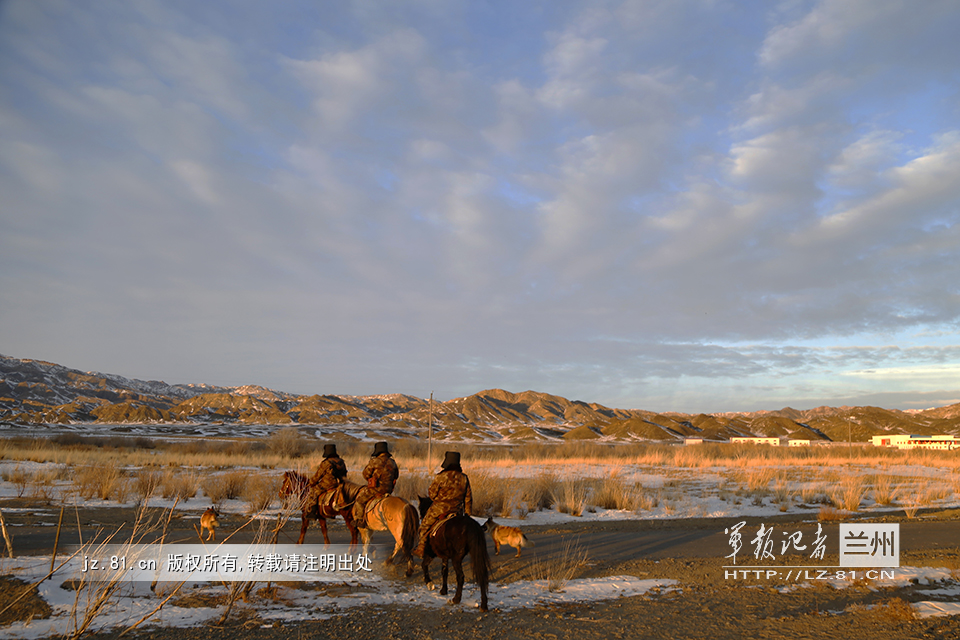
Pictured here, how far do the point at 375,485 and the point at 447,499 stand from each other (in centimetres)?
201

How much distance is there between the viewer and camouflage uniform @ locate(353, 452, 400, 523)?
8297 mm

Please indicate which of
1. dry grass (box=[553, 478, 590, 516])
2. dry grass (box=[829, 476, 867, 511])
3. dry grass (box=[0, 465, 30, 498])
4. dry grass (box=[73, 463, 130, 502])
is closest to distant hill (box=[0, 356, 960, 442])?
dry grass (box=[829, 476, 867, 511])

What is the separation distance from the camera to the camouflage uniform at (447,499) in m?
6.75

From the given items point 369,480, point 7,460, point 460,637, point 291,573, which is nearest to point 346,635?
point 460,637

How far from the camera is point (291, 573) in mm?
7488

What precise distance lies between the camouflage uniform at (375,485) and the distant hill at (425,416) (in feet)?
234

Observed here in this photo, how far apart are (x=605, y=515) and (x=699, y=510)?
3236 mm

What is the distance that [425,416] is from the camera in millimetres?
114312

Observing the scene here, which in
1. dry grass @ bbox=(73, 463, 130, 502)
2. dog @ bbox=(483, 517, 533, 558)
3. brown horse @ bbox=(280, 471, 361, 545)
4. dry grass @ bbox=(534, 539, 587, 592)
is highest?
brown horse @ bbox=(280, 471, 361, 545)

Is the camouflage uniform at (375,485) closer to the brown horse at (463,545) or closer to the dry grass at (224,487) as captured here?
the brown horse at (463,545)

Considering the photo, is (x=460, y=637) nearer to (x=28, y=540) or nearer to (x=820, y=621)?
(x=820, y=621)

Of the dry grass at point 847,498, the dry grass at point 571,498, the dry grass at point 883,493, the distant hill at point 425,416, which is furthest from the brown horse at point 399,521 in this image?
the distant hill at point 425,416

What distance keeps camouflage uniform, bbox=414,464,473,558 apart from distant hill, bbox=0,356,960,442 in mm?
72565

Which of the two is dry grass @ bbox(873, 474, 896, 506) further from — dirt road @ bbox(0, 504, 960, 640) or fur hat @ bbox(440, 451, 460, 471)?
fur hat @ bbox(440, 451, 460, 471)
